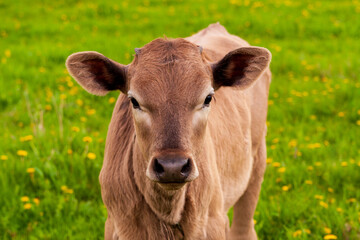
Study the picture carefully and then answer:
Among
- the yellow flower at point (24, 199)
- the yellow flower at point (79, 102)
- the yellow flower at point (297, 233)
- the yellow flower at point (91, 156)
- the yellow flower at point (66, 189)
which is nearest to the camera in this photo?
the yellow flower at point (297, 233)

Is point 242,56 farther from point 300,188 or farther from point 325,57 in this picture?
point 325,57

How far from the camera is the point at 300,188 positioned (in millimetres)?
4605

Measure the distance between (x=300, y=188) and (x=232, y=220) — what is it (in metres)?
0.79

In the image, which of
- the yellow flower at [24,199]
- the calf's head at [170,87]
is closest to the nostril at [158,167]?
the calf's head at [170,87]

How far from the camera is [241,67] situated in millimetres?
2918

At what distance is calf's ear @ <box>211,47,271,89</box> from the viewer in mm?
2803

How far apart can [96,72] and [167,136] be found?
0.77 m

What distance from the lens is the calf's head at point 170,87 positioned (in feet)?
7.37

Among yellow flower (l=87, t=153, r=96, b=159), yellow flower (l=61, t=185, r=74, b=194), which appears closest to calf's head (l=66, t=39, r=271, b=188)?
yellow flower (l=61, t=185, r=74, b=194)

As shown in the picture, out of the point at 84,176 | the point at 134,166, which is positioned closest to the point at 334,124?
the point at 84,176

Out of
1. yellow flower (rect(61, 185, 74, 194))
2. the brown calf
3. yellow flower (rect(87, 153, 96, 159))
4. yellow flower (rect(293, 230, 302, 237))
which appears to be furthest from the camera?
yellow flower (rect(87, 153, 96, 159))

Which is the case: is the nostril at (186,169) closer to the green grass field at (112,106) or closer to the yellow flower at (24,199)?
the green grass field at (112,106)

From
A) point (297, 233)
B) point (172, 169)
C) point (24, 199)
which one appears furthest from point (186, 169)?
point (24, 199)

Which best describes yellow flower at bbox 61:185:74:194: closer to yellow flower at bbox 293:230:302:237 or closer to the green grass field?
the green grass field
